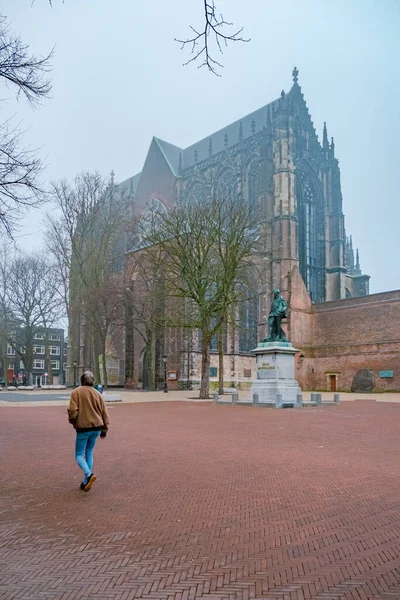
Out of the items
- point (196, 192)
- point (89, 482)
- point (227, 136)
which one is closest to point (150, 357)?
point (196, 192)

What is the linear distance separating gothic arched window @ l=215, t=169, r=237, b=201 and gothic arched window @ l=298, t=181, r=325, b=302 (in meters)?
6.84

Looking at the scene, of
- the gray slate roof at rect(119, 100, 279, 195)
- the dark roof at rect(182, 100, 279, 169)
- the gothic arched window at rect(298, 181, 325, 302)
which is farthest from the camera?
the gray slate roof at rect(119, 100, 279, 195)

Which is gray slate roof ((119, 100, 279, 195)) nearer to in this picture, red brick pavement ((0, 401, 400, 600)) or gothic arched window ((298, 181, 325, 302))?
gothic arched window ((298, 181, 325, 302))

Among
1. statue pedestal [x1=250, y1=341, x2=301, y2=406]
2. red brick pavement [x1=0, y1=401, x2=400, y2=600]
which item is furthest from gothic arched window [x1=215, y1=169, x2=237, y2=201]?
red brick pavement [x1=0, y1=401, x2=400, y2=600]

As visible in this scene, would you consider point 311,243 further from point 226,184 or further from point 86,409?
point 86,409

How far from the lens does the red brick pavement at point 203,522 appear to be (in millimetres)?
3721

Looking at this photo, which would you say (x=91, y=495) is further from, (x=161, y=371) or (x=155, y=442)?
(x=161, y=371)

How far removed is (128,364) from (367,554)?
41.4m

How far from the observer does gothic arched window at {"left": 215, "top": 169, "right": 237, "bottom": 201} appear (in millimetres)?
52156

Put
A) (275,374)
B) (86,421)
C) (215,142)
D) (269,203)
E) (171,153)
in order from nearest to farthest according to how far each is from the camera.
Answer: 1. (86,421)
2. (275,374)
3. (269,203)
4. (215,142)
5. (171,153)

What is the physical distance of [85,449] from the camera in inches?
266

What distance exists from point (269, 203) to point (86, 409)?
41.9 m

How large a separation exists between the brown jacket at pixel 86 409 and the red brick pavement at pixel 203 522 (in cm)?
85

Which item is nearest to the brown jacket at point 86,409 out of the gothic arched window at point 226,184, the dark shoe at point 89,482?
the dark shoe at point 89,482
